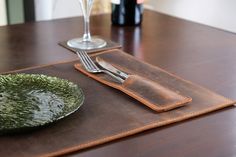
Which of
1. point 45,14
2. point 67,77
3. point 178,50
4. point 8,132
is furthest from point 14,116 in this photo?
point 45,14

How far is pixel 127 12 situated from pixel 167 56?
33 cm

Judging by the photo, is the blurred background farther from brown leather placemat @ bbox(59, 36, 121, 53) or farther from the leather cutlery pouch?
the leather cutlery pouch

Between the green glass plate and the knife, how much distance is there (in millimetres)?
118

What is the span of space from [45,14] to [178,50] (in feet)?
4.47

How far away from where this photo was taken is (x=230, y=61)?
3.47ft

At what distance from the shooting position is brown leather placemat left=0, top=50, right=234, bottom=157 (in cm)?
65

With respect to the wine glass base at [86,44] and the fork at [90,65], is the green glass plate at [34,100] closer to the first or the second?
the fork at [90,65]

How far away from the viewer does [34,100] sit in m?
0.76

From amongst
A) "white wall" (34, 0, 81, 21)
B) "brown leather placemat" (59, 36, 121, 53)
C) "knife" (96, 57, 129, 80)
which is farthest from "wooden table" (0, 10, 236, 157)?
"white wall" (34, 0, 81, 21)

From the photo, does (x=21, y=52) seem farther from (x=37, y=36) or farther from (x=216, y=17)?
(x=216, y=17)

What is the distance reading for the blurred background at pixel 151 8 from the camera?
2.00m

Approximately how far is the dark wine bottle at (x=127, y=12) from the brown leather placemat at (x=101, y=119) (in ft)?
1.46

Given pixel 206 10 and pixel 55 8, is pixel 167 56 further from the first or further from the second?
pixel 55 8

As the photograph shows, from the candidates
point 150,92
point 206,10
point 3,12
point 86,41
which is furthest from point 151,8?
point 150,92
